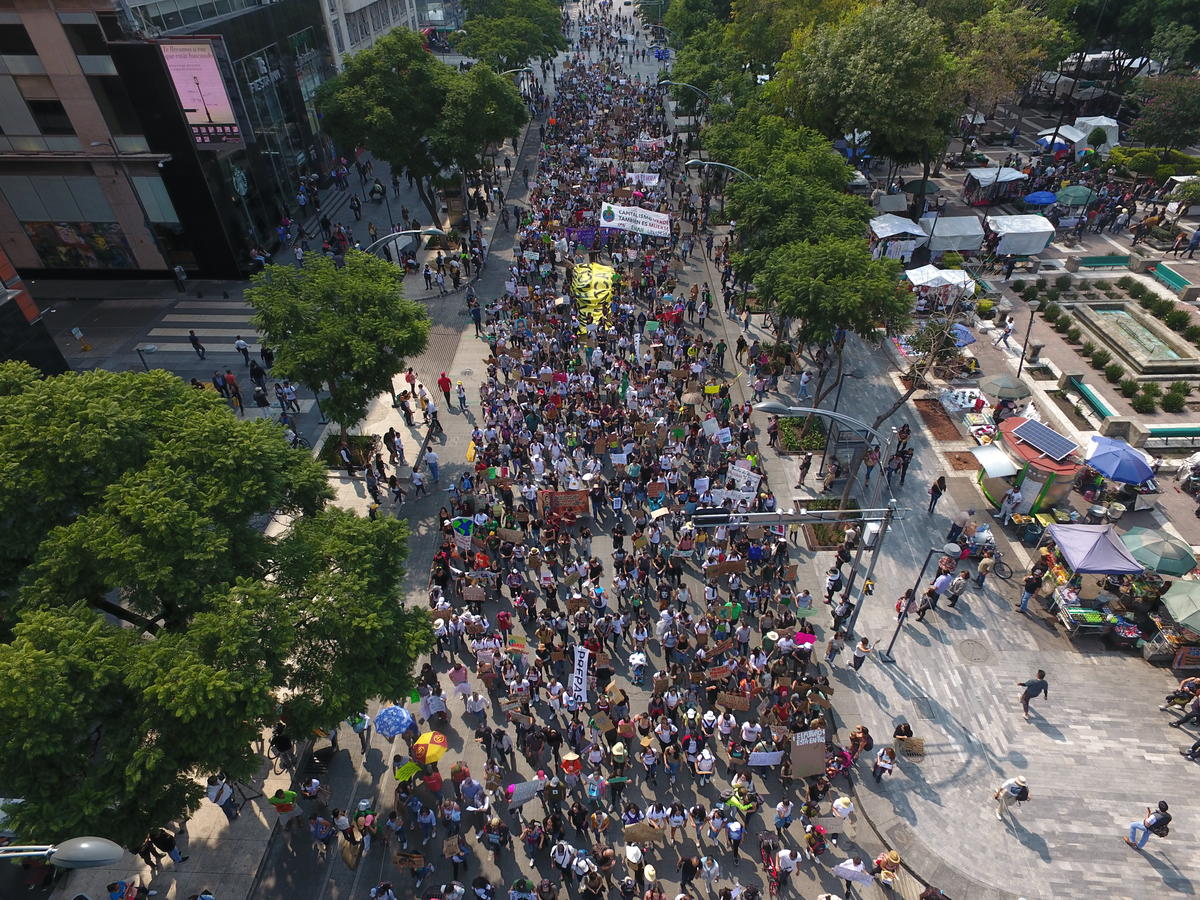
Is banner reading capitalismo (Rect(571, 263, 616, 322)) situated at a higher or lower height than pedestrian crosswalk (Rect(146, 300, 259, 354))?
higher

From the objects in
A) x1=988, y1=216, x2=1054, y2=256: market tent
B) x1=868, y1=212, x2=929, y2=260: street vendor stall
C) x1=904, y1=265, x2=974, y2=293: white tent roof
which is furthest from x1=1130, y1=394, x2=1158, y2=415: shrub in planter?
x1=868, y1=212, x2=929, y2=260: street vendor stall

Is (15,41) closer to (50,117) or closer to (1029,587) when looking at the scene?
(50,117)

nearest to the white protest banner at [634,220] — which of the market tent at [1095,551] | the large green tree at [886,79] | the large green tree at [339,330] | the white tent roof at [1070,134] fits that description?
the large green tree at [886,79]

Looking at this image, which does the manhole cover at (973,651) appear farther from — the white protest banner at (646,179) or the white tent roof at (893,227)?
the white protest banner at (646,179)

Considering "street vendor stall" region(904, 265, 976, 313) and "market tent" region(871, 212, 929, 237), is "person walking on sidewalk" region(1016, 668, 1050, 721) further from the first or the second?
Result: "market tent" region(871, 212, 929, 237)

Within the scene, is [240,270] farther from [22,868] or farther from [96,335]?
[22,868]

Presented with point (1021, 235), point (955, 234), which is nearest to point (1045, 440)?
point (955, 234)
